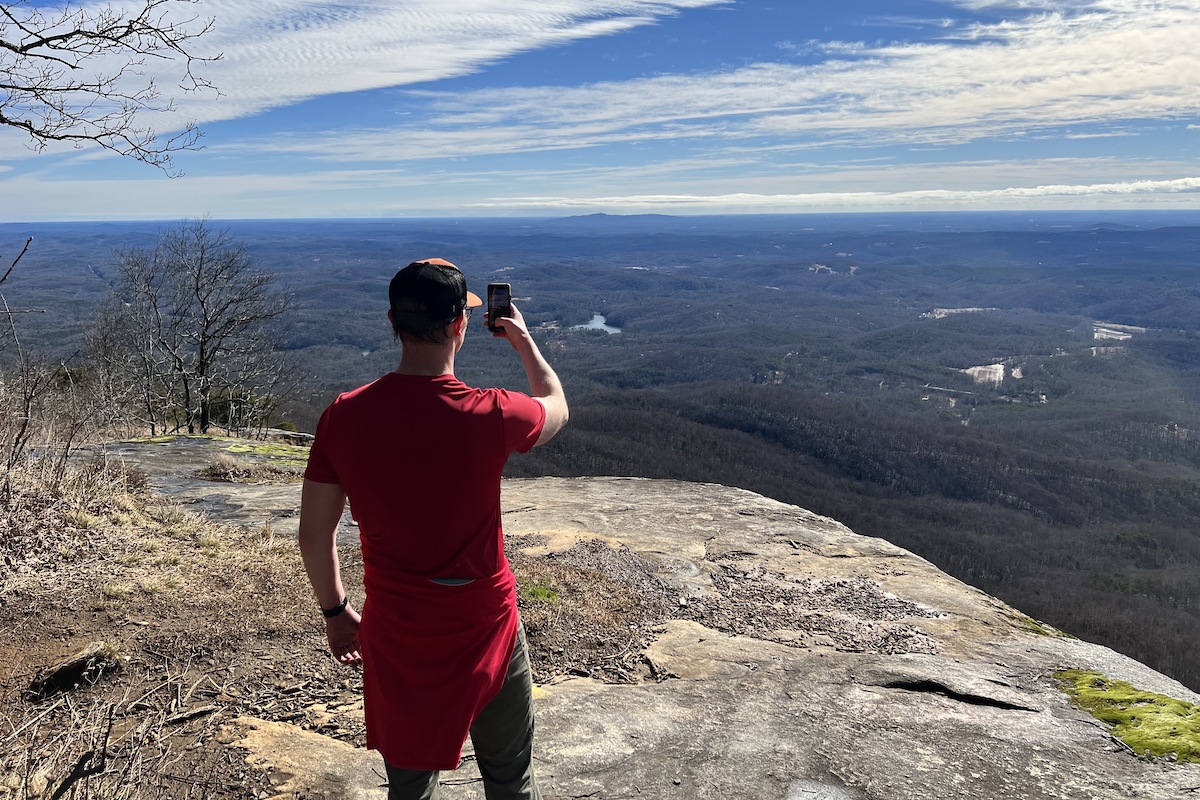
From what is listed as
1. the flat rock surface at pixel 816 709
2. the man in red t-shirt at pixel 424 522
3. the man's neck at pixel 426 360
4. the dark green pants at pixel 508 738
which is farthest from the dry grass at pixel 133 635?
the man's neck at pixel 426 360

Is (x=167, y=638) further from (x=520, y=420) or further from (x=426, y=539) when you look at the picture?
(x=520, y=420)

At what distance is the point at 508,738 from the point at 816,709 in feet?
9.65

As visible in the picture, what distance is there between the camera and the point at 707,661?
6008mm

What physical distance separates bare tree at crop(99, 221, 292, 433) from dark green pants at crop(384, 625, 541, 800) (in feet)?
74.0

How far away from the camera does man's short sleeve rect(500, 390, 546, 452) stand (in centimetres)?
274

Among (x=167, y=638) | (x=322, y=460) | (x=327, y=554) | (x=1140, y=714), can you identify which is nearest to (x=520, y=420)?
(x=322, y=460)

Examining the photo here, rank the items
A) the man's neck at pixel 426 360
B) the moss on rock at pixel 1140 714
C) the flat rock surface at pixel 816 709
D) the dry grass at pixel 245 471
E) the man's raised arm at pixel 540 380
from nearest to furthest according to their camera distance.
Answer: the man's neck at pixel 426 360 < the man's raised arm at pixel 540 380 < the flat rock surface at pixel 816 709 < the moss on rock at pixel 1140 714 < the dry grass at pixel 245 471

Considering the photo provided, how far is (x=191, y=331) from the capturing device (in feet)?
82.9

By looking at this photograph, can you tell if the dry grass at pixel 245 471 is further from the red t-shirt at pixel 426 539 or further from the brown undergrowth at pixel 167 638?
the red t-shirt at pixel 426 539

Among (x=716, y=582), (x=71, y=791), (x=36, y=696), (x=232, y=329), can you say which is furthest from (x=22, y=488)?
(x=232, y=329)

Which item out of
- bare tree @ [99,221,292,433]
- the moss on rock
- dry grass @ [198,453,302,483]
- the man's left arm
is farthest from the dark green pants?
bare tree @ [99,221,292,433]

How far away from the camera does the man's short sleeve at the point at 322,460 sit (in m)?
2.65

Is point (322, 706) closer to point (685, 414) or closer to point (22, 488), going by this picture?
point (22, 488)

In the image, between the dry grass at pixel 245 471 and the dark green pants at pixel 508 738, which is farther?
the dry grass at pixel 245 471
